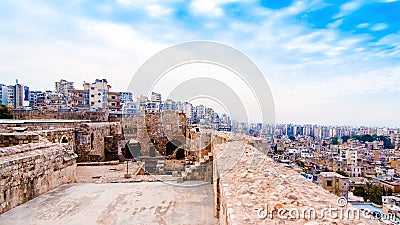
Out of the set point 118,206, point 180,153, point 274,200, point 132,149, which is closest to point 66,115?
point 132,149

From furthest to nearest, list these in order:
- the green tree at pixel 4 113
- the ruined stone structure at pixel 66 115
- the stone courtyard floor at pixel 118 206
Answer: the ruined stone structure at pixel 66 115, the green tree at pixel 4 113, the stone courtyard floor at pixel 118 206

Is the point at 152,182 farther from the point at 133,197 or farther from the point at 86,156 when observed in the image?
the point at 86,156

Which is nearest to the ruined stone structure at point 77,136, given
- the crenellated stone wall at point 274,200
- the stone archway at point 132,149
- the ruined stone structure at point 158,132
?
the stone archway at point 132,149

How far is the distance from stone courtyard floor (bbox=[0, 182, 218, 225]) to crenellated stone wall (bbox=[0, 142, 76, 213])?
194mm

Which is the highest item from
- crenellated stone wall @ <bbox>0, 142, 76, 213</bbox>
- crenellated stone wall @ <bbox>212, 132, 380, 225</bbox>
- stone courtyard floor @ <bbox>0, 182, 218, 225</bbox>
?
crenellated stone wall @ <bbox>212, 132, 380, 225</bbox>

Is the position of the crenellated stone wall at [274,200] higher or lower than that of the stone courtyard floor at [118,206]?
higher

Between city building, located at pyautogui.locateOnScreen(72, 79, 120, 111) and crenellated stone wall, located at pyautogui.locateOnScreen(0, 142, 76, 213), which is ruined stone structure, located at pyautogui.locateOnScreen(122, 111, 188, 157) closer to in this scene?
crenellated stone wall, located at pyautogui.locateOnScreen(0, 142, 76, 213)

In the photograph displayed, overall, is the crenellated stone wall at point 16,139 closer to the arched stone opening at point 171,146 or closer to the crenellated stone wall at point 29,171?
the crenellated stone wall at point 29,171

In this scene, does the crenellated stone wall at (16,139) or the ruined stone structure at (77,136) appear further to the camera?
the ruined stone structure at (77,136)

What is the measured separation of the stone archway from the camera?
18.3 meters

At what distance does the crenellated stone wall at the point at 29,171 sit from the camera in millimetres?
5152

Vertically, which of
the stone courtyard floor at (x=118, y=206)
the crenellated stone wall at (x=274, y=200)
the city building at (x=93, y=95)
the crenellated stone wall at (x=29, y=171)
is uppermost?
the city building at (x=93, y=95)

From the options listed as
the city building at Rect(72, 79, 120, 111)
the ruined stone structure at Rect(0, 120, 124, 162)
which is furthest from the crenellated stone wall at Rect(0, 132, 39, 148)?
the city building at Rect(72, 79, 120, 111)

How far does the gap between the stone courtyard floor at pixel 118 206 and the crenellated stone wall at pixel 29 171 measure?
19cm
